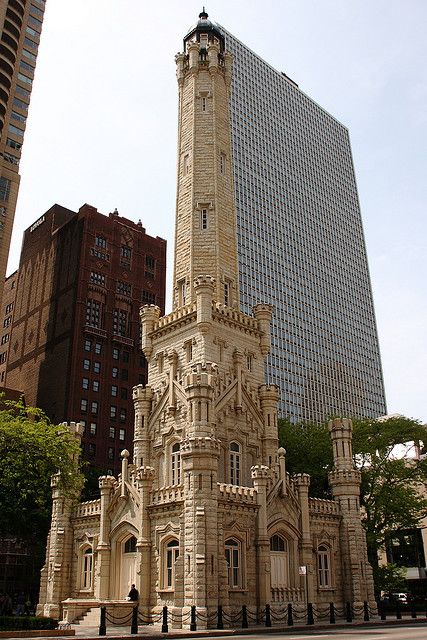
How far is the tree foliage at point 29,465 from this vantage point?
3456 centimetres

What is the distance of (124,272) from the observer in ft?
339

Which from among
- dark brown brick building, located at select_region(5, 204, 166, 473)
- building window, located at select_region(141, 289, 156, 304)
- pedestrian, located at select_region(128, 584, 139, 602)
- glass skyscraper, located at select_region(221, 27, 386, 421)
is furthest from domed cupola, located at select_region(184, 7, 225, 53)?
glass skyscraper, located at select_region(221, 27, 386, 421)

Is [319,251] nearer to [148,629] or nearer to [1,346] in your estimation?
[1,346]

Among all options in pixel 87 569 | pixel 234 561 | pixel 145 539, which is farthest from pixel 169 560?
pixel 87 569

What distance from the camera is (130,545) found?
37688mm

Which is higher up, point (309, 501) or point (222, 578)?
point (309, 501)

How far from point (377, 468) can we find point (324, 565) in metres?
13.7

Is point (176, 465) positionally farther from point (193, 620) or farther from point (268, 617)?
point (193, 620)

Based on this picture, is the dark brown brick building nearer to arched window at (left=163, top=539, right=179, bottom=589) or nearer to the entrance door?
the entrance door

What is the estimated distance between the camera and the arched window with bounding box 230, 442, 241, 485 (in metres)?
39.1

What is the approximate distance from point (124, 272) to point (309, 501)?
69668 mm

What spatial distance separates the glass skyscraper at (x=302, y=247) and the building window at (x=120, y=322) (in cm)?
3015

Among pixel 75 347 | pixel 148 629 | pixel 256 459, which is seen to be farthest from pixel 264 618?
pixel 75 347

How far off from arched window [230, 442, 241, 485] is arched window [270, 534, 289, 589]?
4.16m
